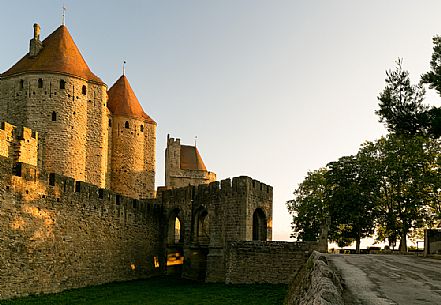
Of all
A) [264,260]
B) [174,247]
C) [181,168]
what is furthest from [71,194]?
[181,168]

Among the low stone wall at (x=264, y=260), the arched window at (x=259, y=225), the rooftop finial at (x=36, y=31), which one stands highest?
the rooftop finial at (x=36, y=31)

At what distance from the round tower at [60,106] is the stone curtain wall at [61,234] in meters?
7.74

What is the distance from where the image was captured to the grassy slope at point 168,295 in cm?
2078

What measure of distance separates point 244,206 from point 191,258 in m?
5.45

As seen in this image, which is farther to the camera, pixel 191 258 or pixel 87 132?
pixel 87 132

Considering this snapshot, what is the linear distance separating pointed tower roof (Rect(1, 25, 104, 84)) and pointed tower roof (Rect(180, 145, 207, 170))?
19.2 metres

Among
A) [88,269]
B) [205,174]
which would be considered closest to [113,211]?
[88,269]

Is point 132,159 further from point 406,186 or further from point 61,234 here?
point 406,186

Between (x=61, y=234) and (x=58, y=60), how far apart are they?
17.9m

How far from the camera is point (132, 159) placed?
4378 cm

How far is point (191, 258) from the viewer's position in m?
33.1

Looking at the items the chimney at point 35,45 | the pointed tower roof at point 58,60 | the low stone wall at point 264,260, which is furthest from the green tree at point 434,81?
the chimney at point 35,45

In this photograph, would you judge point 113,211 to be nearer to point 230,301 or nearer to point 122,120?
point 230,301

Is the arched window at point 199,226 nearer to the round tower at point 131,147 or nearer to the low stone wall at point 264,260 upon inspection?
the low stone wall at point 264,260
